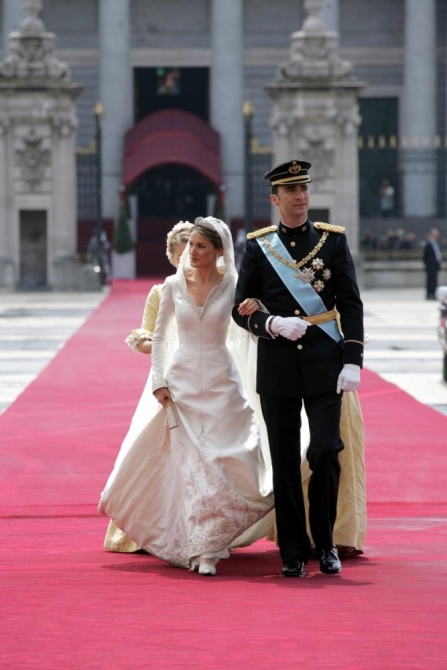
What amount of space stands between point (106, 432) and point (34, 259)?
22025 mm

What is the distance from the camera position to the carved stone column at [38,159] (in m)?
32.9

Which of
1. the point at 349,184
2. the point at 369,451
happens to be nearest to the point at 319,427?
the point at 369,451

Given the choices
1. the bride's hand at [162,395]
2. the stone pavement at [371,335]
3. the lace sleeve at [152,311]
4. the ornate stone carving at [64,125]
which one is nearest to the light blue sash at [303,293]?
the bride's hand at [162,395]

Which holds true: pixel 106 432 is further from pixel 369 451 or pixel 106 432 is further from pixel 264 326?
pixel 264 326

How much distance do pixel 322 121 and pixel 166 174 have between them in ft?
39.2

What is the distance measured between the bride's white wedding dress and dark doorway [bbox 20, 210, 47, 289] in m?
26.5

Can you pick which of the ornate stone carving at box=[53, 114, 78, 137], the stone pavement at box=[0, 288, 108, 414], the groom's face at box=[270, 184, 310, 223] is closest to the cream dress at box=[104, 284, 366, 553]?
the groom's face at box=[270, 184, 310, 223]

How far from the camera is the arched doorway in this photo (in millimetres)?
40072

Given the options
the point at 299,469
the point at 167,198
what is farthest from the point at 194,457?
the point at 167,198

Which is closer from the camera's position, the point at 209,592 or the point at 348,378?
the point at 209,592

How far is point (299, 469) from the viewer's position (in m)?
6.73

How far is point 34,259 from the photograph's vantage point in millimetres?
33406

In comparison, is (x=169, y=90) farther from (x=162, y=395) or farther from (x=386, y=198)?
(x=162, y=395)

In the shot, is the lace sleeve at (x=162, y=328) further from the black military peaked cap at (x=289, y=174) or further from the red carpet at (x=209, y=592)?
the red carpet at (x=209, y=592)
